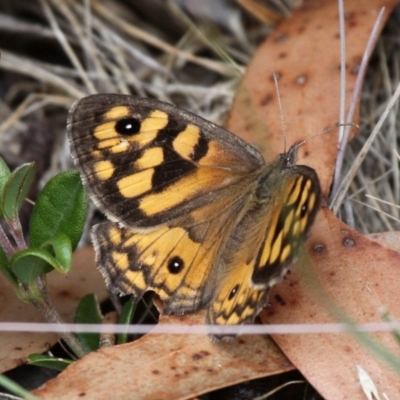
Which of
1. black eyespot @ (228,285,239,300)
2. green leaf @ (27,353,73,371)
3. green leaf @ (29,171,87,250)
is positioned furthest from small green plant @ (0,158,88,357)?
black eyespot @ (228,285,239,300)

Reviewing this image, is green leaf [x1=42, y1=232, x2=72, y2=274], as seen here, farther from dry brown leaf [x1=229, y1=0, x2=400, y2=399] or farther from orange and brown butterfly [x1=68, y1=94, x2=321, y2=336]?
dry brown leaf [x1=229, y1=0, x2=400, y2=399]

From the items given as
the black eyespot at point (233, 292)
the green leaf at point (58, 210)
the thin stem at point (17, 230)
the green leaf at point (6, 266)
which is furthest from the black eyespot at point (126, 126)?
the black eyespot at point (233, 292)

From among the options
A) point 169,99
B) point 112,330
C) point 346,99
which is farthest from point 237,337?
point 169,99

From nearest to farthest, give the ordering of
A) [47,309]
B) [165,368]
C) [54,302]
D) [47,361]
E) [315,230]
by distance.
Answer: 1. [165,368]
2. [47,361]
3. [47,309]
4. [315,230]
5. [54,302]

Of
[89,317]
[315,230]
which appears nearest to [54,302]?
[89,317]

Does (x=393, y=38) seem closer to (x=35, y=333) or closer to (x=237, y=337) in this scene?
(x=237, y=337)

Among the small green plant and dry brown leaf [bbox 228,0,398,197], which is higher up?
dry brown leaf [bbox 228,0,398,197]

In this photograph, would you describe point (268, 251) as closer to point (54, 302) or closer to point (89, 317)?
point (89, 317)
